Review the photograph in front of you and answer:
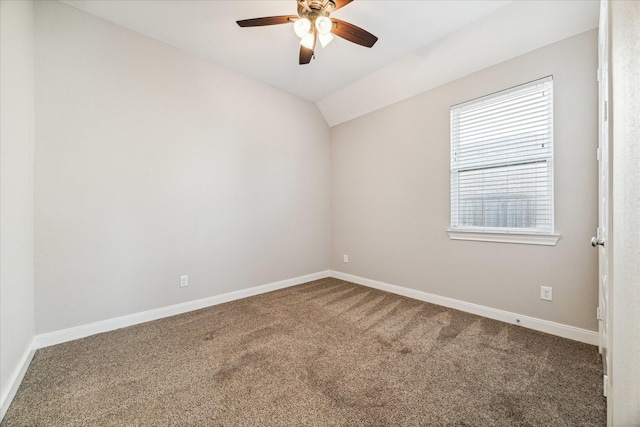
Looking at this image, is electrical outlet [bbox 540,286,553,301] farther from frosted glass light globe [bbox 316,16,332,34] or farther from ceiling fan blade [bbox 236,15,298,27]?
ceiling fan blade [bbox 236,15,298,27]

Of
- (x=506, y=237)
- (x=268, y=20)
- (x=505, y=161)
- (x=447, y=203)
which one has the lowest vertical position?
(x=506, y=237)

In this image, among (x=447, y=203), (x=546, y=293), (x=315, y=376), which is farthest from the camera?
(x=447, y=203)

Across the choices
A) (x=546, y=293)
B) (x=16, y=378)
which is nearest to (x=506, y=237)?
(x=546, y=293)

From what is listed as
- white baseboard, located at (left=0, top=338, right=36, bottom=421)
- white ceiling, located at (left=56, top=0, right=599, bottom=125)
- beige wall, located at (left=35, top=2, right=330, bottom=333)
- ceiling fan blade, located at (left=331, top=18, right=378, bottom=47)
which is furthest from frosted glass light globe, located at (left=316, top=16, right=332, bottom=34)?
white baseboard, located at (left=0, top=338, right=36, bottom=421)

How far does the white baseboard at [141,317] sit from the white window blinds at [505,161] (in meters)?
2.55

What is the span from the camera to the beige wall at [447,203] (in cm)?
203

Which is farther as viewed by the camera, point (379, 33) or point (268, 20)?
point (379, 33)

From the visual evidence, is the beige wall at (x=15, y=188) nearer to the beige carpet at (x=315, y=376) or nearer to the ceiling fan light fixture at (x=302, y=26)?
the beige carpet at (x=315, y=376)

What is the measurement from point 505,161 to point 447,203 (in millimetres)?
666

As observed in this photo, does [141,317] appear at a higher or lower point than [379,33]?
lower

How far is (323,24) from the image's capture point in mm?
1771

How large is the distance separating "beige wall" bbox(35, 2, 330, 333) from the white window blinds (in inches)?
87.7

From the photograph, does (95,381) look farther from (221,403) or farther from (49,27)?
(49,27)

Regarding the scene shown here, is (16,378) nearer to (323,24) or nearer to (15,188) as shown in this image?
(15,188)
